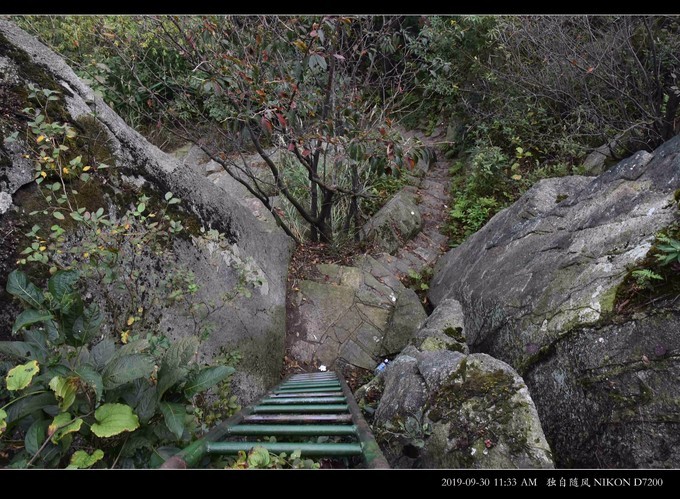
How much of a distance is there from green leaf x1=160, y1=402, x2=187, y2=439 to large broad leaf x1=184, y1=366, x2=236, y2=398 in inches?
3.1

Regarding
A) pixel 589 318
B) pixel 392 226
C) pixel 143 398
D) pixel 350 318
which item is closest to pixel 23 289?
pixel 143 398

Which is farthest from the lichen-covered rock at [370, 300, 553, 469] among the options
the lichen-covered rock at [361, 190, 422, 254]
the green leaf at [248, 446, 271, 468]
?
the lichen-covered rock at [361, 190, 422, 254]

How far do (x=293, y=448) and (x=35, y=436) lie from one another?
2.86ft

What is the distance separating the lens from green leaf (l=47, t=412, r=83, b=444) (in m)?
1.31

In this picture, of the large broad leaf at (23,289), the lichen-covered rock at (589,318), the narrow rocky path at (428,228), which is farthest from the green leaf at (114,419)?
the narrow rocky path at (428,228)

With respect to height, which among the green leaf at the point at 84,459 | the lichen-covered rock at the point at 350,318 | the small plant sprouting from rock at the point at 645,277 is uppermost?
the small plant sprouting from rock at the point at 645,277

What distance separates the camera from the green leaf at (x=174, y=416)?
4.73ft

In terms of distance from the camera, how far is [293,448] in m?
1.49

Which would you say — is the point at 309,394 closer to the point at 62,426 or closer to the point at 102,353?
the point at 102,353

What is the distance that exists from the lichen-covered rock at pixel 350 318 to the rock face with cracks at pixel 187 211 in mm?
389

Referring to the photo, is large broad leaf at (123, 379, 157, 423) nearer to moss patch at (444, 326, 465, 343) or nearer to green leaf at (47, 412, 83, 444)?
green leaf at (47, 412, 83, 444)

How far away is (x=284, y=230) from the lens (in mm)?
5707

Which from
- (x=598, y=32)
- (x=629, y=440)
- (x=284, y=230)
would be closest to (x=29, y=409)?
(x=629, y=440)

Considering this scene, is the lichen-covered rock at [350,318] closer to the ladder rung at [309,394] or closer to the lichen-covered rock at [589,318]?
the lichen-covered rock at [589,318]
